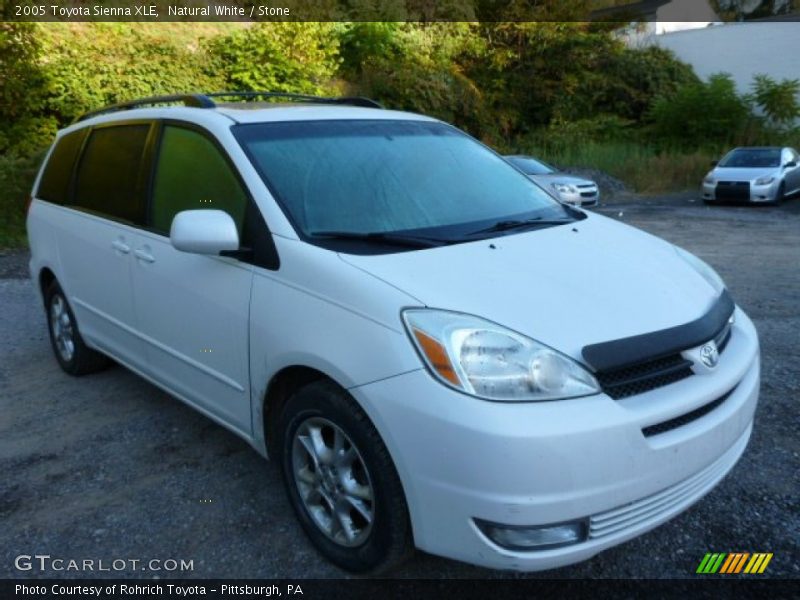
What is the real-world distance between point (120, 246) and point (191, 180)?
0.66m

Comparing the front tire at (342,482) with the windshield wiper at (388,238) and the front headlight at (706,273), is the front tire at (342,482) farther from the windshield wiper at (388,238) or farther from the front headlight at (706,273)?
the front headlight at (706,273)

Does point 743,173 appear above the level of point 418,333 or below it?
below

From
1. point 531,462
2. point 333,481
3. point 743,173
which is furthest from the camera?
point 743,173

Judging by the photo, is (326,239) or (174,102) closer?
(326,239)

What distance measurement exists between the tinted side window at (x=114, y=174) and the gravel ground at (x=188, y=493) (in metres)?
1.17

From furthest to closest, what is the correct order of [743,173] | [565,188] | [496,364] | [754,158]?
[754,158] < [743,173] < [565,188] < [496,364]

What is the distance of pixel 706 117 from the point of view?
2261 cm

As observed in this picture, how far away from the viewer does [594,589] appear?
8.11ft

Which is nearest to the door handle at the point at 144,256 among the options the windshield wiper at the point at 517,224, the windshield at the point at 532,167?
the windshield wiper at the point at 517,224

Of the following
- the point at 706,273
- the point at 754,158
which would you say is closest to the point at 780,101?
the point at 754,158

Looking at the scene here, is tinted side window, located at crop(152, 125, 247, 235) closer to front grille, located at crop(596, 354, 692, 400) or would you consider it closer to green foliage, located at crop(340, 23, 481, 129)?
front grille, located at crop(596, 354, 692, 400)

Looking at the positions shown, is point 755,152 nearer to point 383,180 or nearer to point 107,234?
point 383,180

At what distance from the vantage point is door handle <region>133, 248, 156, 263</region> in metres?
3.33

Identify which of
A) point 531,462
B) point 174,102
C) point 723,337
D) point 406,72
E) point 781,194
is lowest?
point 781,194
